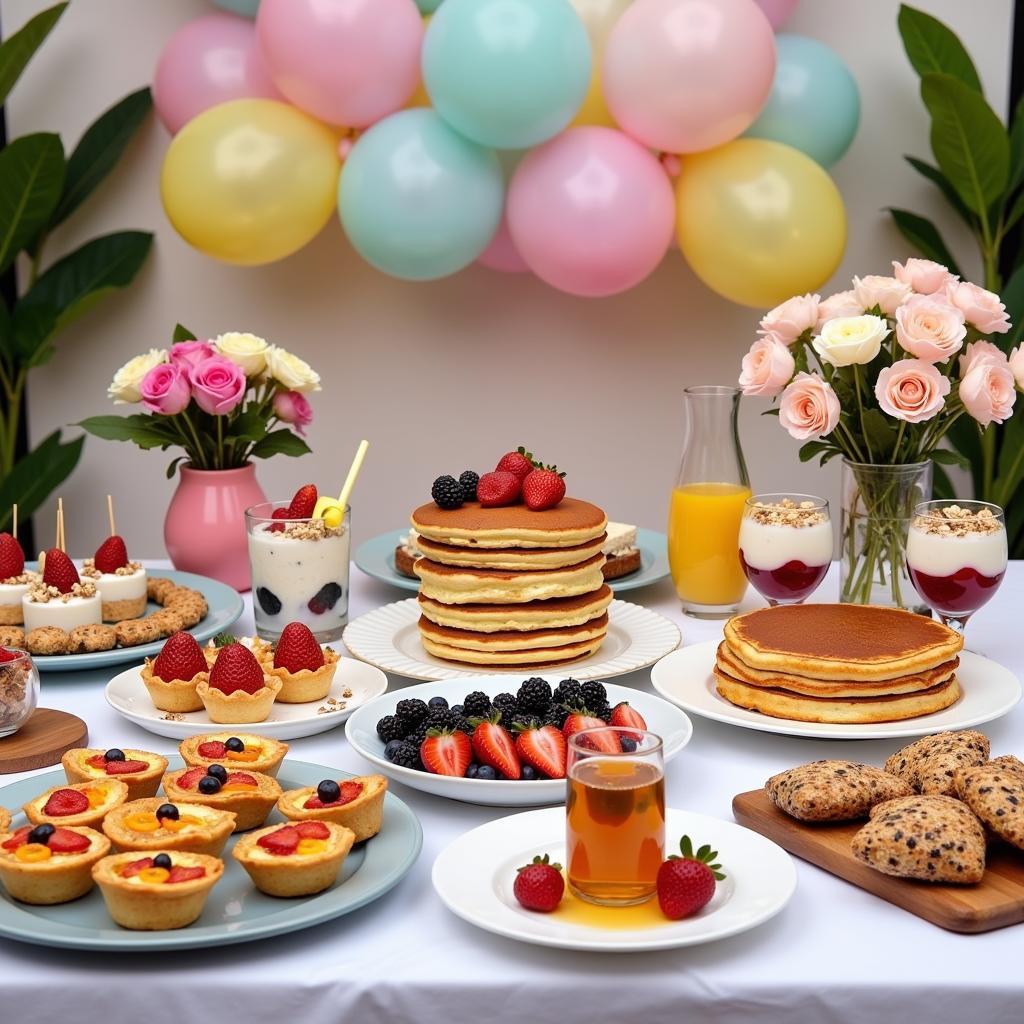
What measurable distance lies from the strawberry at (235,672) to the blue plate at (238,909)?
0.31m

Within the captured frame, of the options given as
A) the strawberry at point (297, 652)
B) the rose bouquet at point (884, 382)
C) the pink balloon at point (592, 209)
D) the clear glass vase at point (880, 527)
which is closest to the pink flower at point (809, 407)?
the rose bouquet at point (884, 382)

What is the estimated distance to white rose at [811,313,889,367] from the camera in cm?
182

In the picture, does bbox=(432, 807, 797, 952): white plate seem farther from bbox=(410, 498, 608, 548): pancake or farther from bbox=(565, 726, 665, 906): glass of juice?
bbox=(410, 498, 608, 548): pancake

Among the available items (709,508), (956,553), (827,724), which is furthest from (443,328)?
→ (827,724)

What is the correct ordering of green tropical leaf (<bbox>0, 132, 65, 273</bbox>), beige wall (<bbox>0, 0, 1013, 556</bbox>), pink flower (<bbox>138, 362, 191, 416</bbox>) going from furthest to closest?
beige wall (<bbox>0, 0, 1013, 556</bbox>)
green tropical leaf (<bbox>0, 132, 65, 273</bbox>)
pink flower (<bbox>138, 362, 191, 416</bbox>)

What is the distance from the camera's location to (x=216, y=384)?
87.5 inches

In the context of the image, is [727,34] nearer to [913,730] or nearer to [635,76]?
[635,76]

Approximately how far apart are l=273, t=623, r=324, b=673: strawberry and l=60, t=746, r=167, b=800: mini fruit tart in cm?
29

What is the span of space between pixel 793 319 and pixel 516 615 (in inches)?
24.0

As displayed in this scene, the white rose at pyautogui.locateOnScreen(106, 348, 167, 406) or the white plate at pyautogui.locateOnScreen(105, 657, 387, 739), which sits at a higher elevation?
the white rose at pyautogui.locateOnScreen(106, 348, 167, 406)

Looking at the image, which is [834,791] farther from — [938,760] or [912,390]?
[912,390]

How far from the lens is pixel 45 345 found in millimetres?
3668

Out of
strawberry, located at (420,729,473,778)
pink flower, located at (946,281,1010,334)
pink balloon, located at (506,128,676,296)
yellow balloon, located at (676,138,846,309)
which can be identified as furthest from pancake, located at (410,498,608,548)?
yellow balloon, located at (676,138,846,309)

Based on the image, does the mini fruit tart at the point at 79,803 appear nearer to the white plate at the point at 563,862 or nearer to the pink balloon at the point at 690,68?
the white plate at the point at 563,862
